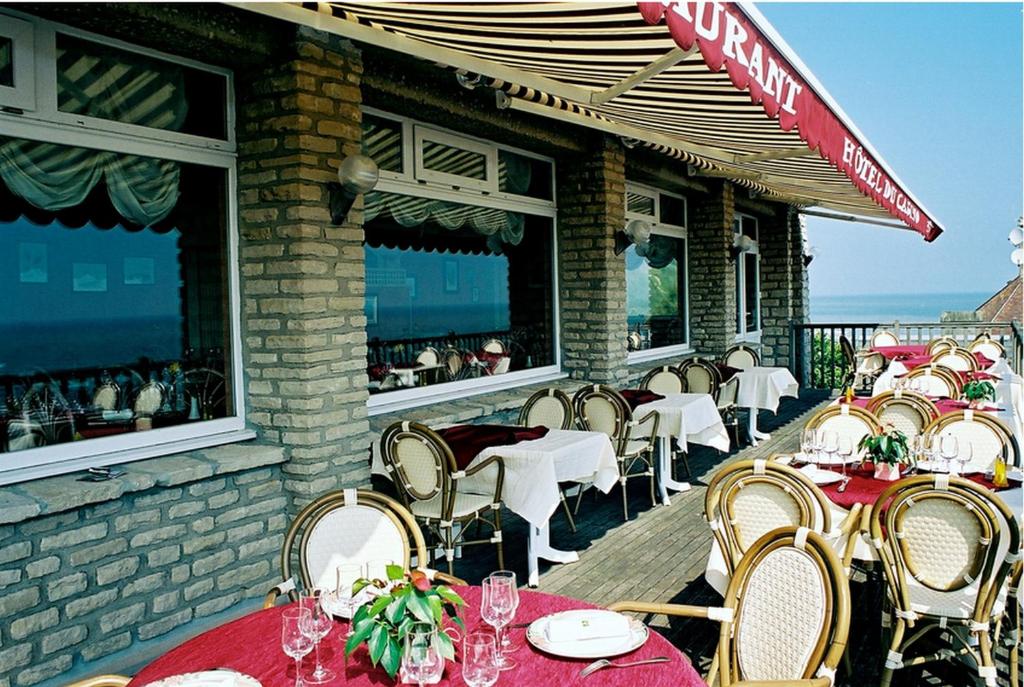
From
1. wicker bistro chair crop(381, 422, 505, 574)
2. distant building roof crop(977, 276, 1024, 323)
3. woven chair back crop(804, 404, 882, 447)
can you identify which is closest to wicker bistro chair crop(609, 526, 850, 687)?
wicker bistro chair crop(381, 422, 505, 574)

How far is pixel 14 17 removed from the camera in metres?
3.58

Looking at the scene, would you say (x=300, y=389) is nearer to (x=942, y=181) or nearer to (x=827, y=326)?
(x=827, y=326)

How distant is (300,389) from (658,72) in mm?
2502

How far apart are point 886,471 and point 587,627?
257cm

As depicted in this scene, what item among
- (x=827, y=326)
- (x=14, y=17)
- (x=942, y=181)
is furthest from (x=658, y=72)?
(x=942, y=181)

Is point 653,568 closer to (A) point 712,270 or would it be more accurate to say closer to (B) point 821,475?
(B) point 821,475

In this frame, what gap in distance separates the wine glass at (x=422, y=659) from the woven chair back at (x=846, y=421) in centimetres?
359

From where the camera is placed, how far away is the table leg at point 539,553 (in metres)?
4.71

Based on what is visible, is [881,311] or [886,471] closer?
[886,471]

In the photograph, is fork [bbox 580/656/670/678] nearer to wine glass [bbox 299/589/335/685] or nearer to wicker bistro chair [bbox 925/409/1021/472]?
wine glass [bbox 299/589/335/685]

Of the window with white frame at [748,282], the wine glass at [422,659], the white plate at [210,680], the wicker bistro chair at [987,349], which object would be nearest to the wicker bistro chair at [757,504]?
the wine glass at [422,659]

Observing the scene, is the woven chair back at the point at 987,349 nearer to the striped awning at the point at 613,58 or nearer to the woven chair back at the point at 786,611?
the striped awning at the point at 613,58

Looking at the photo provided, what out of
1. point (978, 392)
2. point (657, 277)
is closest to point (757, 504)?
point (978, 392)

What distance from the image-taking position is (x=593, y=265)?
7.73m
